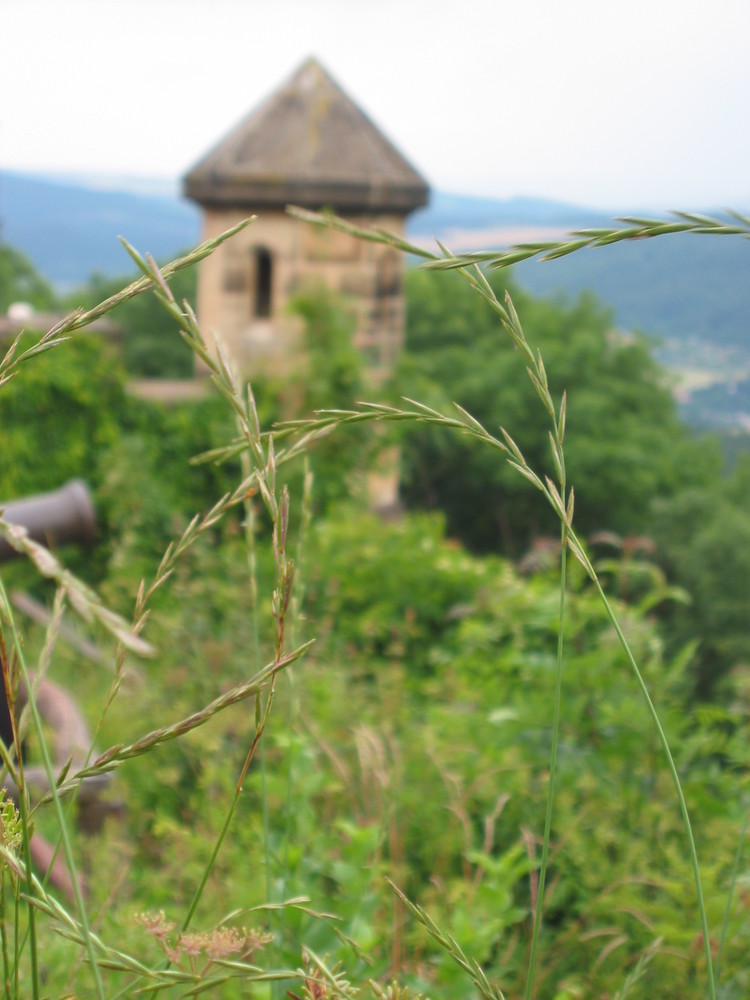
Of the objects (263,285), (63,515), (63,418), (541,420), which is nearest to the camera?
(63,515)

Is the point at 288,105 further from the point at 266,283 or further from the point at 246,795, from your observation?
the point at 246,795

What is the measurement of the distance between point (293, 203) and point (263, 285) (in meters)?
1.29

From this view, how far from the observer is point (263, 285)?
1209cm

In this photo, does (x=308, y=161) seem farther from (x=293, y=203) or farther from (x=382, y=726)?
(x=382, y=726)

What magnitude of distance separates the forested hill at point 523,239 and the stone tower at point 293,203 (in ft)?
2.18

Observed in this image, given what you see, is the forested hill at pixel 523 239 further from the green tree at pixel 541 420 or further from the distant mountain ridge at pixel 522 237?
the green tree at pixel 541 420

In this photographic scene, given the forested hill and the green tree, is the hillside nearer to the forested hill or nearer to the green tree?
the forested hill

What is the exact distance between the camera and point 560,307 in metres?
28.8

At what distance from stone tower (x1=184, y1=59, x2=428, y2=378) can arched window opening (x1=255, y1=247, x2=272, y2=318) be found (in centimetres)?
1

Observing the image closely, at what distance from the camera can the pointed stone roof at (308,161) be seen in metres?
10.9

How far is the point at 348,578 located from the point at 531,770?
3.90 m

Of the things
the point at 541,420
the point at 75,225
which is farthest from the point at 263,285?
the point at 75,225

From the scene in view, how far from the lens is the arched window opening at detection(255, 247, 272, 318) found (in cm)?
1196

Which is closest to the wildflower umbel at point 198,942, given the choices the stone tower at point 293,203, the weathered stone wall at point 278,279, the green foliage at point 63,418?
the green foliage at point 63,418
